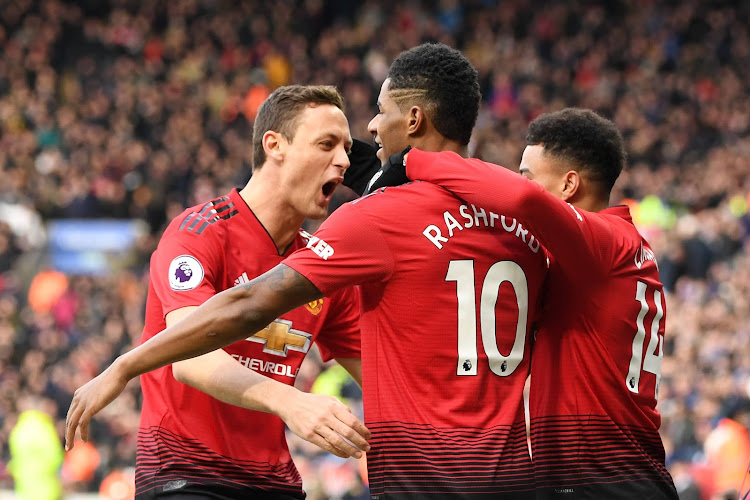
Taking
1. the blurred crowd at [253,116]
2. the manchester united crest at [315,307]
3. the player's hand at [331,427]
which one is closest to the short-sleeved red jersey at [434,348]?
the player's hand at [331,427]

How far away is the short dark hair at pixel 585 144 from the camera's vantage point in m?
4.52

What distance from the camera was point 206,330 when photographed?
11.5 feet

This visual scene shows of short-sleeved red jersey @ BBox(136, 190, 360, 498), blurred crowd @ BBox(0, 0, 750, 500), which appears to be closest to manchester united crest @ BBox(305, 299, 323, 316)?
short-sleeved red jersey @ BBox(136, 190, 360, 498)

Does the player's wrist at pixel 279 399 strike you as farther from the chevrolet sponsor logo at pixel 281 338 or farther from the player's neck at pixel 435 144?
the player's neck at pixel 435 144

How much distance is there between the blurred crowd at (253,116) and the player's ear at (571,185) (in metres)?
6.70

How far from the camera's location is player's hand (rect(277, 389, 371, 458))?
334 cm

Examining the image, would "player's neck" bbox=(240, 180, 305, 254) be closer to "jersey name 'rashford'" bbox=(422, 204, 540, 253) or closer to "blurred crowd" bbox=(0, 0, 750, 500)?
"jersey name 'rashford'" bbox=(422, 204, 540, 253)

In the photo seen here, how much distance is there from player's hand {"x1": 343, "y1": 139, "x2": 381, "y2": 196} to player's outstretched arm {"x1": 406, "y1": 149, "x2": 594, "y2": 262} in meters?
1.13

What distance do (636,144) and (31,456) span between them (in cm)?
1154

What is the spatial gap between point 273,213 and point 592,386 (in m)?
1.60

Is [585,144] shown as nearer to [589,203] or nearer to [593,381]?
[589,203]

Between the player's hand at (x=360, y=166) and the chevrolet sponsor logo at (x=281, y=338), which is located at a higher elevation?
the player's hand at (x=360, y=166)

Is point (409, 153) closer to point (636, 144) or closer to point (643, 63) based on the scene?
point (636, 144)

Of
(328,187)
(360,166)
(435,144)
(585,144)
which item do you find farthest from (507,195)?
(360,166)
